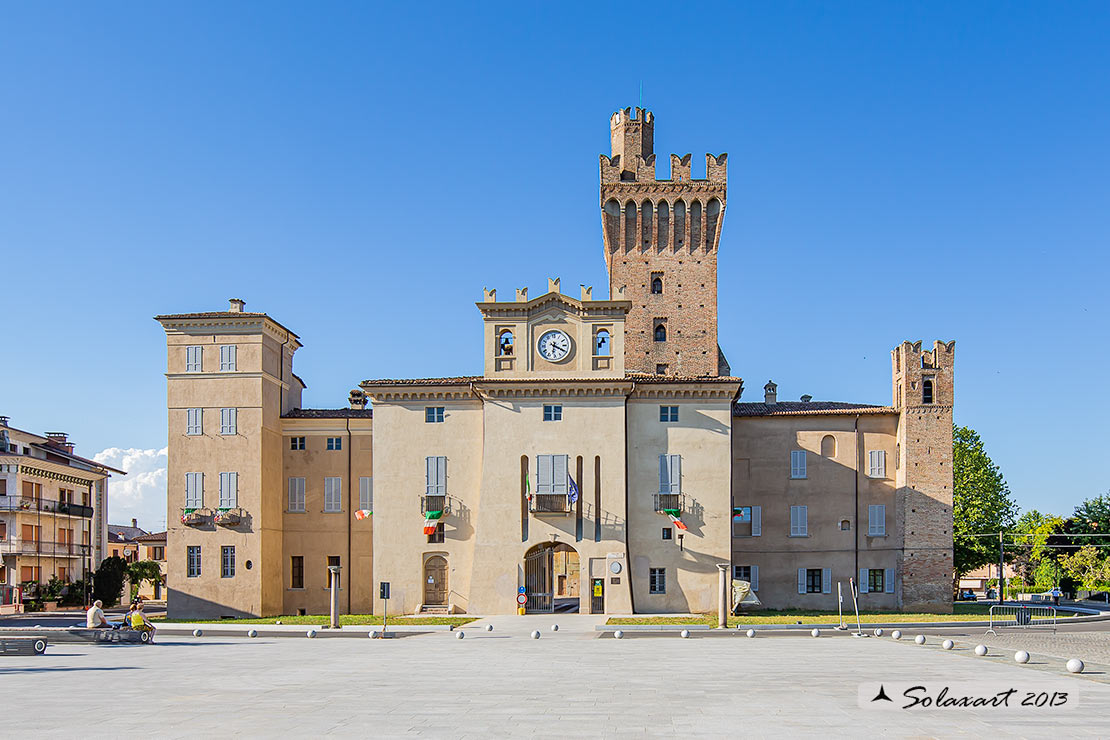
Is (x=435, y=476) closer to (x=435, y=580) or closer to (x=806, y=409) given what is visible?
(x=435, y=580)

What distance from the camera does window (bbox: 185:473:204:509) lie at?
55.4 m

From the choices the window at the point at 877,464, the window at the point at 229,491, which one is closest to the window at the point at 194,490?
the window at the point at 229,491

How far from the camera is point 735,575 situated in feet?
190

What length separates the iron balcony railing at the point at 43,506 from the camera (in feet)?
217

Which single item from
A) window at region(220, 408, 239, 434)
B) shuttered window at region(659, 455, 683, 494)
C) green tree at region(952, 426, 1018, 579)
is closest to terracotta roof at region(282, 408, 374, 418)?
window at region(220, 408, 239, 434)

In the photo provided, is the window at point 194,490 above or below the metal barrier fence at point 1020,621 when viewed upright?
above

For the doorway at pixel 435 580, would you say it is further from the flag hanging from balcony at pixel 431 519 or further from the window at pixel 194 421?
the window at pixel 194 421

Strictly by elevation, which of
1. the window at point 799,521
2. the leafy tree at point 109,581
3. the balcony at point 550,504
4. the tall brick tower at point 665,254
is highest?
the tall brick tower at point 665,254

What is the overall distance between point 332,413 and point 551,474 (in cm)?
1491

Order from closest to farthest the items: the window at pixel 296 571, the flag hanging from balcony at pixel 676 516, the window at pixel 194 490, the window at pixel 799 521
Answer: the flag hanging from balcony at pixel 676 516 → the window at pixel 194 490 → the window at pixel 296 571 → the window at pixel 799 521

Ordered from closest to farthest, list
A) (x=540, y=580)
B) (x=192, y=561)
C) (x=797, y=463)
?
(x=540, y=580) → (x=192, y=561) → (x=797, y=463)

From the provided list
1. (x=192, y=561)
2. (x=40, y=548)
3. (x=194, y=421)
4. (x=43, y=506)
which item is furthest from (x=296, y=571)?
(x=43, y=506)

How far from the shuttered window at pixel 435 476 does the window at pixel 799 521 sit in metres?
20.5

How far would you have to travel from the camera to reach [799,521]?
5812 centimetres
